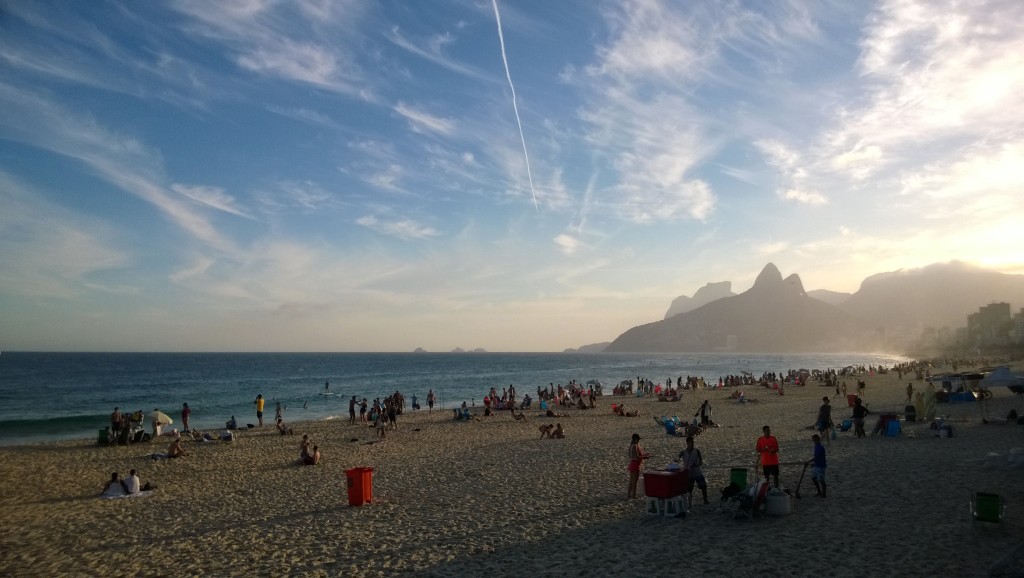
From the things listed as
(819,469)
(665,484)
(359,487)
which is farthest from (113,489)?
(819,469)

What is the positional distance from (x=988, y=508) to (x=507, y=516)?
7.49 m

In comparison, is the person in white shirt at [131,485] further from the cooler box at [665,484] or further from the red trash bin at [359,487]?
the cooler box at [665,484]

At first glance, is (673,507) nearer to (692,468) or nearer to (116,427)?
(692,468)

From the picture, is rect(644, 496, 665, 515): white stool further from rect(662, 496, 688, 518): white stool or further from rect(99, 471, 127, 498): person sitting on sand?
rect(99, 471, 127, 498): person sitting on sand

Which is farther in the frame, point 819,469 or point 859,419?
point 859,419

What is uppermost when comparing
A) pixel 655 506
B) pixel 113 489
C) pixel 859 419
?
pixel 859 419

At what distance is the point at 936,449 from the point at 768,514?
8998 mm

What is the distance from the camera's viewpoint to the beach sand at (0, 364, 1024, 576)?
8.03 m

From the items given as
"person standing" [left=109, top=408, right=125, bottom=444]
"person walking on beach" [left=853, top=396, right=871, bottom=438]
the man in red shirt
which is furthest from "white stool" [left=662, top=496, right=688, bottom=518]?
"person standing" [left=109, top=408, right=125, bottom=444]

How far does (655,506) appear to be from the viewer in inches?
404

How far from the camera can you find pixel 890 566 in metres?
7.34

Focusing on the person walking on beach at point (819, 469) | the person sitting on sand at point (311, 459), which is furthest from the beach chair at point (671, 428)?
the person sitting on sand at point (311, 459)

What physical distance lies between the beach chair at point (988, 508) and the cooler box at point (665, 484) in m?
4.19

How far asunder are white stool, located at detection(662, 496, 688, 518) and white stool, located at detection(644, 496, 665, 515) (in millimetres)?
59
